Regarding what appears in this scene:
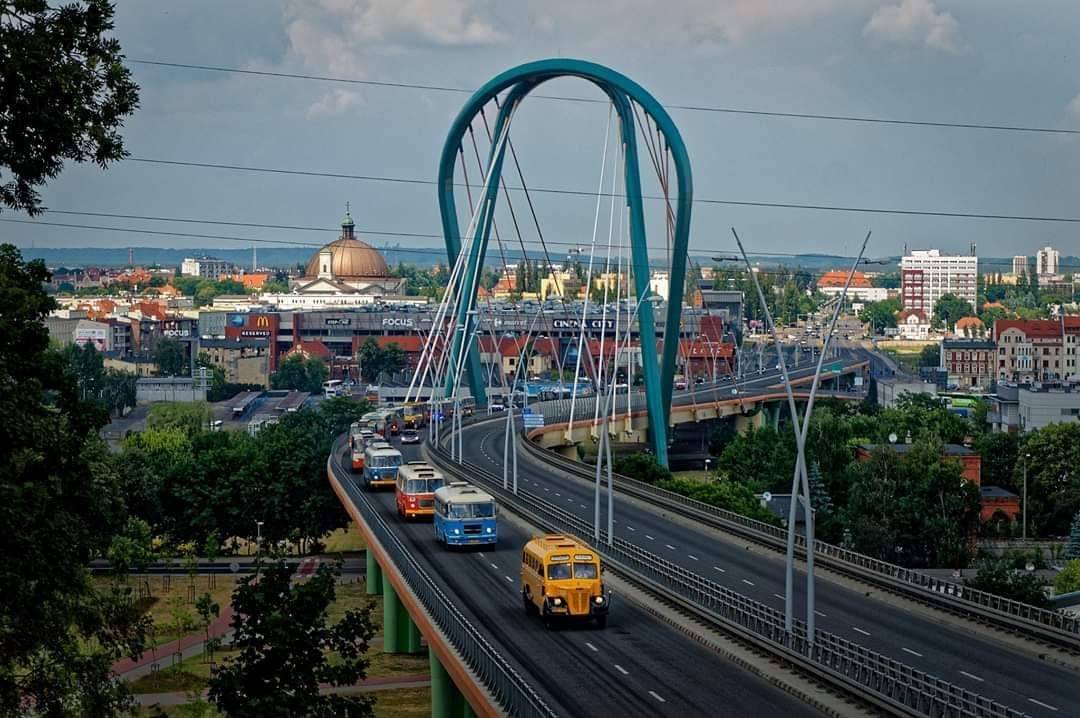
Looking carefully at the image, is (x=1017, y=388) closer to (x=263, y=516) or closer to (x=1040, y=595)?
(x=263, y=516)

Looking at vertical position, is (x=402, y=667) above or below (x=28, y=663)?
below

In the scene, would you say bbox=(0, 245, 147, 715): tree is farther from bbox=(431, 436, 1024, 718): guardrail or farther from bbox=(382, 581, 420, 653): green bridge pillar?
bbox=(382, 581, 420, 653): green bridge pillar

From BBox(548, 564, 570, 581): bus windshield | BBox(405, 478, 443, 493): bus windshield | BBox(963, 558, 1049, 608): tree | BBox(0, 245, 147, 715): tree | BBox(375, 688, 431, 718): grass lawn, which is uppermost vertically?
BBox(0, 245, 147, 715): tree

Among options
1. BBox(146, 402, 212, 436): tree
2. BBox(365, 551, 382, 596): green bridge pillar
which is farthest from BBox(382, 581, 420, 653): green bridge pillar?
BBox(146, 402, 212, 436): tree

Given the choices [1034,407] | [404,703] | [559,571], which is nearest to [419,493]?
[404,703]

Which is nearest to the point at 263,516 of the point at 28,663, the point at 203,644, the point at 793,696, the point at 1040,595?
the point at 203,644

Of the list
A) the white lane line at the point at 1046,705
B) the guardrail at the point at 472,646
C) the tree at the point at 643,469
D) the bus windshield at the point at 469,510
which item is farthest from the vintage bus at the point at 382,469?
the white lane line at the point at 1046,705
